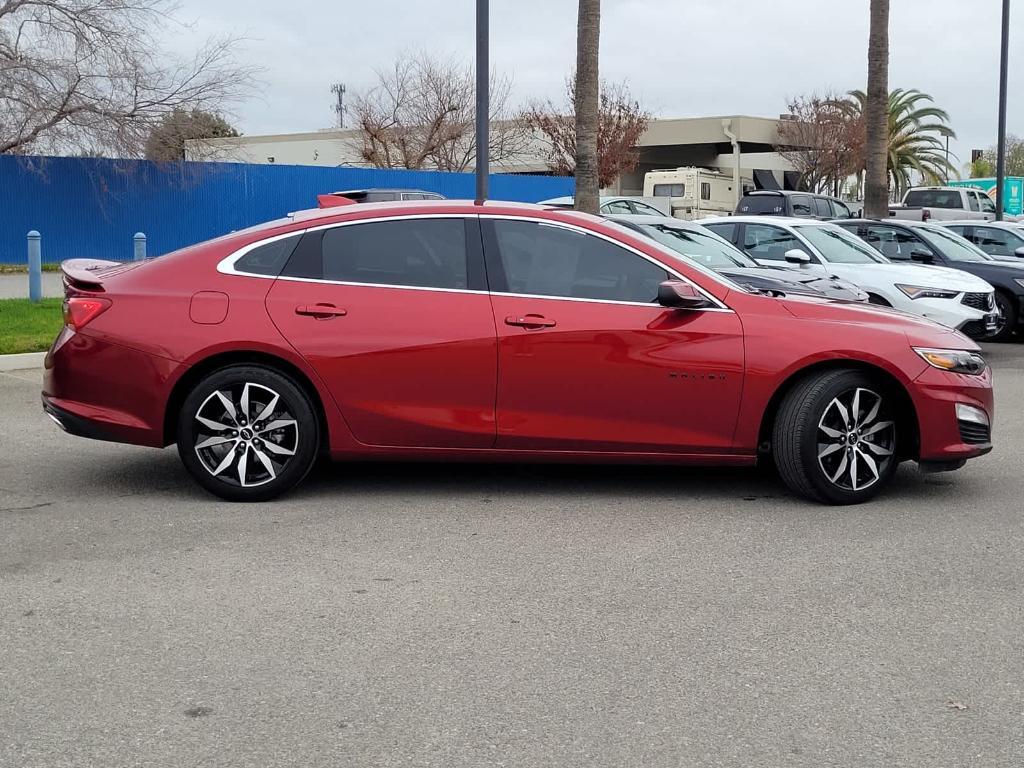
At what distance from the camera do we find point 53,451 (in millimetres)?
8016

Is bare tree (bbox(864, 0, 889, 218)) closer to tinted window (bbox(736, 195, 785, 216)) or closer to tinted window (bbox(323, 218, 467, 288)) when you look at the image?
tinted window (bbox(736, 195, 785, 216))

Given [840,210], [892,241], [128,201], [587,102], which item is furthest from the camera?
[128,201]

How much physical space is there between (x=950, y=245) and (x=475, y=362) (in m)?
12.1

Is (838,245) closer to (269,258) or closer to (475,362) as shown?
(475,362)

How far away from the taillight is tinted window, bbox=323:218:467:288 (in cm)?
119

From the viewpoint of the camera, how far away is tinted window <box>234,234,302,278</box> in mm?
6727

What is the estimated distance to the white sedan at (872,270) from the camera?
1353cm

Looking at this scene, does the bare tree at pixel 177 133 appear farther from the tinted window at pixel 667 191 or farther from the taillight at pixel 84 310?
the taillight at pixel 84 310

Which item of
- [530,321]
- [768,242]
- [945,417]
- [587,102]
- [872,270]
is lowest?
[945,417]

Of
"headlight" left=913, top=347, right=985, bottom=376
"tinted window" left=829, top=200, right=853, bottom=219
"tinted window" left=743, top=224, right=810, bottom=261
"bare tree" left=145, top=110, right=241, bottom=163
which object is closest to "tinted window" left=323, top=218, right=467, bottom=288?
"headlight" left=913, top=347, right=985, bottom=376

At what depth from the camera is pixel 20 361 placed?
11805mm

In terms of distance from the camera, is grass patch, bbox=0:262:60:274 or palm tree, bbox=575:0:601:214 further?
grass patch, bbox=0:262:60:274

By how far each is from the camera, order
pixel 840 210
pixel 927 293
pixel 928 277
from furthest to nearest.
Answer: pixel 840 210 → pixel 928 277 → pixel 927 293

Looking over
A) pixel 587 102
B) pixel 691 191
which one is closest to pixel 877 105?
pixel 587 102
